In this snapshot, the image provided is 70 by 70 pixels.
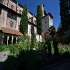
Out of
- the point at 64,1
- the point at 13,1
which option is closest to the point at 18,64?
the point at 64,1

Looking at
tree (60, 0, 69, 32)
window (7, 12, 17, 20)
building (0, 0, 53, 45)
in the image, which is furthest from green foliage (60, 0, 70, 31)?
window (7, 12, 17, 20)

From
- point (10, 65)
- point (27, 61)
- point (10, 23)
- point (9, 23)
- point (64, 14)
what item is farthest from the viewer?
point (64, 14)

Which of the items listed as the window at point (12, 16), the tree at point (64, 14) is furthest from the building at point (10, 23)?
the tree at point (64, 14)

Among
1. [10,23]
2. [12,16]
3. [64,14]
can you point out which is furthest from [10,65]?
[64,14]

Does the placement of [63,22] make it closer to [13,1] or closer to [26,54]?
[13,1]

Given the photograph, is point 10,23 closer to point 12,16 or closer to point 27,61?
point 12,16

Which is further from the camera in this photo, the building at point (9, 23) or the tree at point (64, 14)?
the tree at point (64, 14)

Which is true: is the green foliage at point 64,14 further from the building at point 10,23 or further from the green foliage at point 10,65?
the green foliage at point 10,65

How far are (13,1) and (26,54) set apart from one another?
33.4m

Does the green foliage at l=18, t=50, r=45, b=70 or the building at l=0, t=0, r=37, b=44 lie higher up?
the building at l=0, t=0, r=37, b=44

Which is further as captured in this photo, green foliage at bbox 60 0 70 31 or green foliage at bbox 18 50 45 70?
green foliage at bbox 60 0 70 31

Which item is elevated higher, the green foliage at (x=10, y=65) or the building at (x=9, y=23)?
the building at (x=9, y=23)

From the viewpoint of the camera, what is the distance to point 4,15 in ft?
98.4

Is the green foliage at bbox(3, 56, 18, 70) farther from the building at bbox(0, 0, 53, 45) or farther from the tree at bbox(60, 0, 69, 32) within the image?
the tree at bbox(60, 0, 69, 32)
